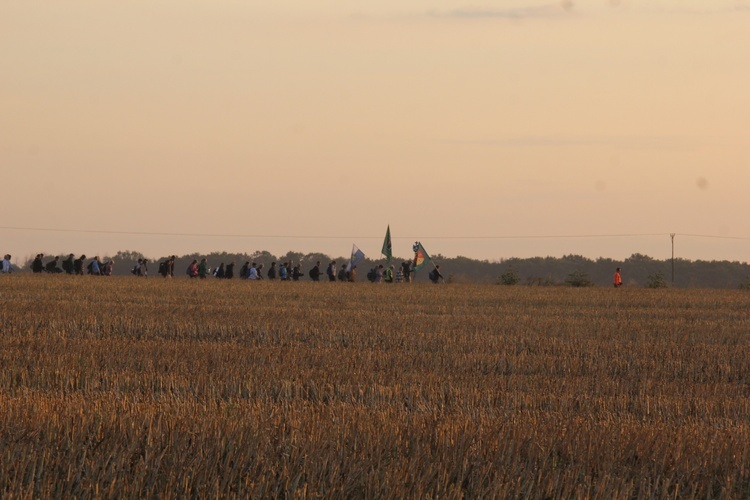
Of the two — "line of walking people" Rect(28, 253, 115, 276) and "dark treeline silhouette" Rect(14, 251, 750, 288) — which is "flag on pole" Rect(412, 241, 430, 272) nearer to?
"line of walking people" Rect(28, 253, 115, 276)

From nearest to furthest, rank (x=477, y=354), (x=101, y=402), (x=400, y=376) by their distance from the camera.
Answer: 1. (x=101, y=402)
2. (x=400, y=376)
3. (x=477, y=354)

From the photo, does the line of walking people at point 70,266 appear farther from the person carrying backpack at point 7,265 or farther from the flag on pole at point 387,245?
the flag on pole at point 387,245

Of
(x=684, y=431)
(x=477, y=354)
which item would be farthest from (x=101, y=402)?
(x=477, y=354)

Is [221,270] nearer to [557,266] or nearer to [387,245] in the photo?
[387,245]

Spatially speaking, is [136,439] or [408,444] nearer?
[136,439]

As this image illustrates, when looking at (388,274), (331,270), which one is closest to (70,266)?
(331,270)

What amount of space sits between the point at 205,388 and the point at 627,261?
368 ft

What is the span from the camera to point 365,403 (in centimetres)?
1128

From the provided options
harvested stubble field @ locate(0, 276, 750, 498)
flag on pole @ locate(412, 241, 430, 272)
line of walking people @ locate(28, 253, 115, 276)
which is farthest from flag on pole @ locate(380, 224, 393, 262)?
harvested stubble field @ locate(0, 276, 750, 498)

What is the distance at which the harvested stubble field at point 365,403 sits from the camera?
6.36 metres

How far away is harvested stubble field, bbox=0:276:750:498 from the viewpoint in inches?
250

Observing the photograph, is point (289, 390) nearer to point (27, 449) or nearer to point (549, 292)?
point (27, 449)

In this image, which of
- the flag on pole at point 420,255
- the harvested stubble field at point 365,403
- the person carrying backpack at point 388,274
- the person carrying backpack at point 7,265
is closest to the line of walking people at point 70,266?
the person carrying backpack at point 7,265

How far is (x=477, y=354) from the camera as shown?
1683 centimetres
